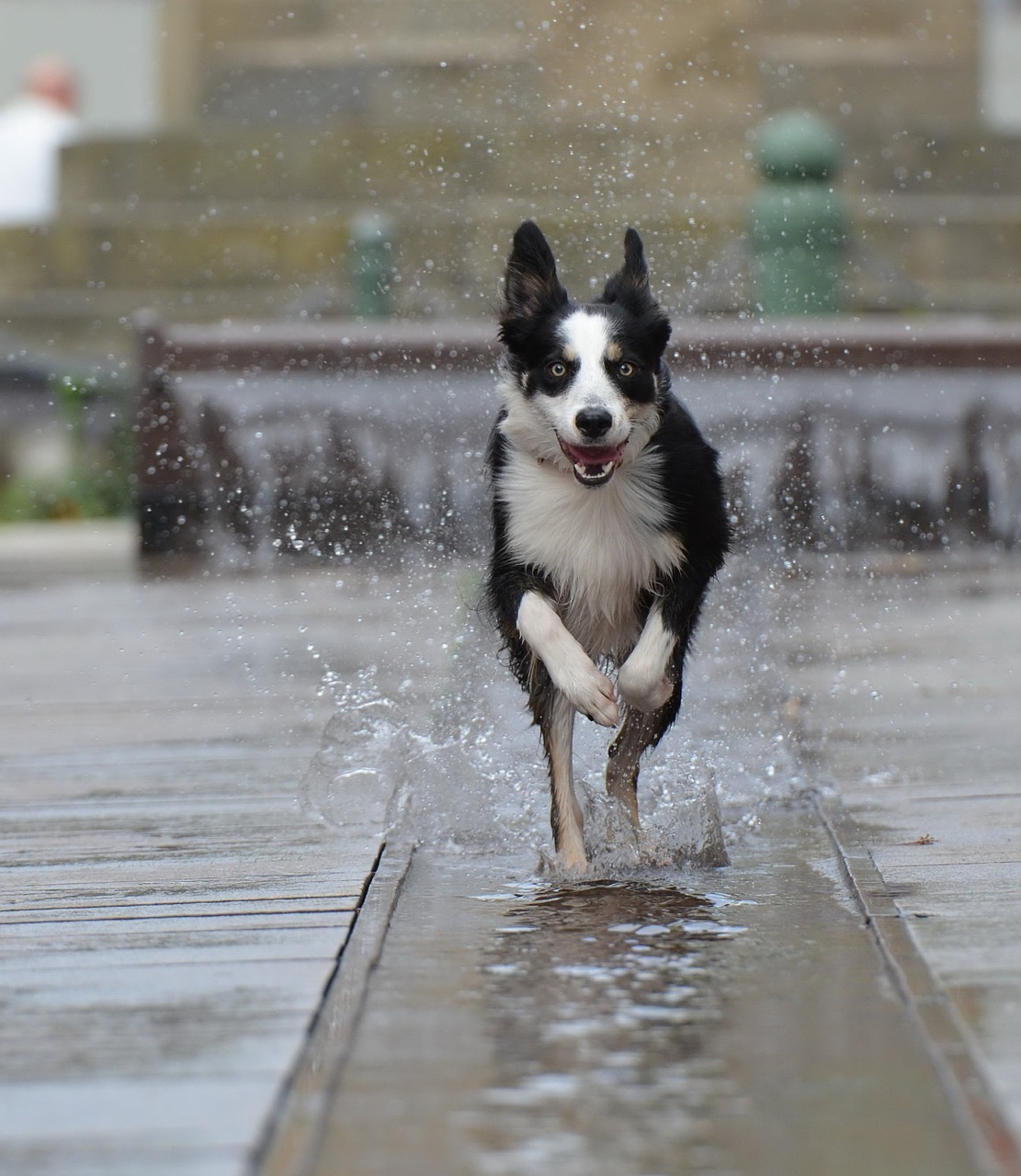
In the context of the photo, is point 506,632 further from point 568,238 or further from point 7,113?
point 7,113

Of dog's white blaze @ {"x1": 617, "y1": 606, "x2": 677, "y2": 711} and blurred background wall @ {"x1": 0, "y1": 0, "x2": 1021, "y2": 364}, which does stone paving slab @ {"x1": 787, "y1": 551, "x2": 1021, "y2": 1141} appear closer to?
dog's white blaze @ {"x1": 617, "y1": 606, "x2": 677, "y2": 711}

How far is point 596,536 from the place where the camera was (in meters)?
5.42

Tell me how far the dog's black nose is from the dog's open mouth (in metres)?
0.06

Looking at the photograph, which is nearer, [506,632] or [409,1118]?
[409,1118]

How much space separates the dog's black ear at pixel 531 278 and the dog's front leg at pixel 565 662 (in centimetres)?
75

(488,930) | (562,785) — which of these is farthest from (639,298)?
(488,930)

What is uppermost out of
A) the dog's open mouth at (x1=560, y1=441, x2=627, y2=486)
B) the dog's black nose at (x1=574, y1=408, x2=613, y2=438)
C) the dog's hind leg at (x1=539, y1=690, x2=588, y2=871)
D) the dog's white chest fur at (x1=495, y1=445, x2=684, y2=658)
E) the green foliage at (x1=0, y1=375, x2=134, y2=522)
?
the dog's black nose at (x1=574, y1=408, x2=613, y2=438)

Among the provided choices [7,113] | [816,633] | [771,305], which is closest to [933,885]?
[816,633]

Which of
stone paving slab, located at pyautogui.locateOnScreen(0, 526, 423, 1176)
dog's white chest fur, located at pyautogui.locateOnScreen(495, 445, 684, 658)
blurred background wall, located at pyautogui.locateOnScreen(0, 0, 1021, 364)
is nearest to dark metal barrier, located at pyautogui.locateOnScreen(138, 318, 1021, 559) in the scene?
stone paving slab, located at pyautogui.locateOnScreen(0, 526, 423, 1176)

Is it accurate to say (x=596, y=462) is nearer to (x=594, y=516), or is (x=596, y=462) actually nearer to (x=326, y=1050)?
(x=594, y=516)

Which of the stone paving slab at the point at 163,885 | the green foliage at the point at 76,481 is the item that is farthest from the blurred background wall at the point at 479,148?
the stone paving slab at the point at 163,885

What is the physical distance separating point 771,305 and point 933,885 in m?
12.0

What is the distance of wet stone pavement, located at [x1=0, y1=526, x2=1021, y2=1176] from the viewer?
9.98 ft

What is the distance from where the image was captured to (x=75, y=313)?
64.0 feet
